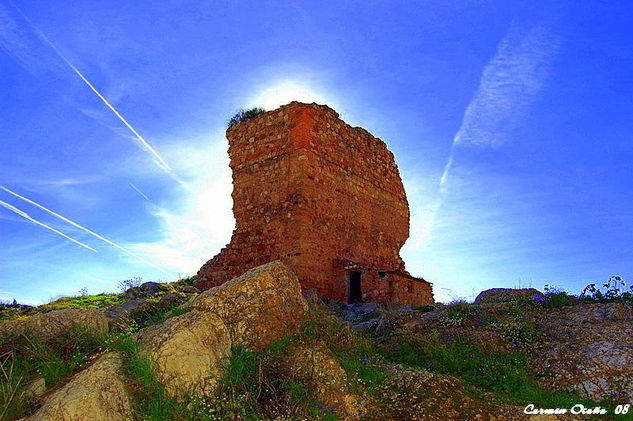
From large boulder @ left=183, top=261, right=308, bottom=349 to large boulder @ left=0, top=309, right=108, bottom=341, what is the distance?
132cm

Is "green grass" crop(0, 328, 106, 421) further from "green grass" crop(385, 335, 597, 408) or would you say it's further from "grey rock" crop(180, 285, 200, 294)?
"grey rock" crop(180, 285, 200, 294)

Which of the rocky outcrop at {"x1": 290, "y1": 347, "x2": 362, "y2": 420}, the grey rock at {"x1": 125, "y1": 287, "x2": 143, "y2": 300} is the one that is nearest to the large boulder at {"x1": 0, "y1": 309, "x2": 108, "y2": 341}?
the rocky outcrop at {"x1": 290, "y1": 347, "x2": 362, "y2": 420}

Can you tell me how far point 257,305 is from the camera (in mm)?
7617

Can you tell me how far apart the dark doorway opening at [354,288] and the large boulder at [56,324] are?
7.77m

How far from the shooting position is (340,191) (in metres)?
15.2

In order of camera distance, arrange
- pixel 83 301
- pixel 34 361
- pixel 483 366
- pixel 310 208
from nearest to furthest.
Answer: pixel 34 361, pixel 483 366, pixel 310 208, pixel 83 301

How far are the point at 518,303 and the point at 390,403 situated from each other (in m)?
5.58

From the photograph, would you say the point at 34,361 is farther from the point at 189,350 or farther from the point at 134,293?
the point at 134,293

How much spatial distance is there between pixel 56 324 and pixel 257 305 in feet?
9.11

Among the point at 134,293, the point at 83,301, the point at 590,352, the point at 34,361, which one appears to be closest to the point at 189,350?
the point at 34,361

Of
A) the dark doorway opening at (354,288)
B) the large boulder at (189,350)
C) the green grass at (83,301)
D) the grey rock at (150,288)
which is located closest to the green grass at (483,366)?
the large boulder at (189,350)

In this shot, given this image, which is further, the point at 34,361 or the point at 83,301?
the point at 83,301

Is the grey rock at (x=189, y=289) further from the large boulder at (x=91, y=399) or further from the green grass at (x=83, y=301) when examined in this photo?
the large boulder at (x=91, y=399)

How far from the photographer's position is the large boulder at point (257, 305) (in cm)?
731
